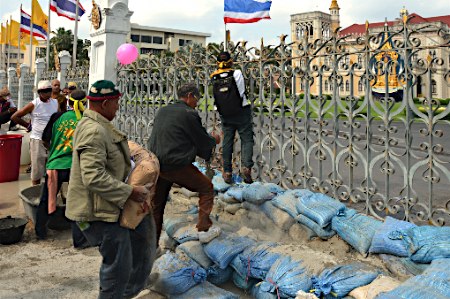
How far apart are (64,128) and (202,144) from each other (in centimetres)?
176

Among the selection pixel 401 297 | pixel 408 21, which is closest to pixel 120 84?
pixel 408 21

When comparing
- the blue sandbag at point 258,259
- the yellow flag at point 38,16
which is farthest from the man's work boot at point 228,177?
the yellow flag at point 38,16

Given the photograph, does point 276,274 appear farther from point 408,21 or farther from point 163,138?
point 408,21

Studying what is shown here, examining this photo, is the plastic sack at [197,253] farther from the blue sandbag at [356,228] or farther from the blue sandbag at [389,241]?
the blue sandbag at [389,241]

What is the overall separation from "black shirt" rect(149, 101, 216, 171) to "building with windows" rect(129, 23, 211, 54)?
6871 centimetres

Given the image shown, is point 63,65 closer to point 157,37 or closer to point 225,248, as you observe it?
point 225,248

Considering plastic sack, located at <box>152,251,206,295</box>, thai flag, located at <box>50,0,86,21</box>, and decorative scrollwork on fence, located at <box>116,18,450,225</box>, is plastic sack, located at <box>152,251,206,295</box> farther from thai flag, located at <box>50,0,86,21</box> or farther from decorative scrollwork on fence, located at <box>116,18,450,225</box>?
thai flag, located at <box>50,0,86,21</box>

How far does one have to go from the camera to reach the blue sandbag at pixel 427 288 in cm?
236

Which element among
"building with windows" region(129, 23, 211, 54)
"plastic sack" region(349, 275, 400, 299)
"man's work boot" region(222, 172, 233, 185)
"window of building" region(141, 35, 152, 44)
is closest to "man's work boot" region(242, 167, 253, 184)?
"man's work boot" region(222, 172, 233, 185)

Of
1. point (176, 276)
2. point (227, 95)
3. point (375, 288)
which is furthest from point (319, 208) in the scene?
point (227, 95)

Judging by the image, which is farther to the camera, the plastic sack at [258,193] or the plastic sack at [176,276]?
the plastic sack at [258,193]

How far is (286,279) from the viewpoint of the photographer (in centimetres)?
297

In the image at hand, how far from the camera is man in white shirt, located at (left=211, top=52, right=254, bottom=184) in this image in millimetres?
4941

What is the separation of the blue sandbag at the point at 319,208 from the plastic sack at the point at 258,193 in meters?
0.50
